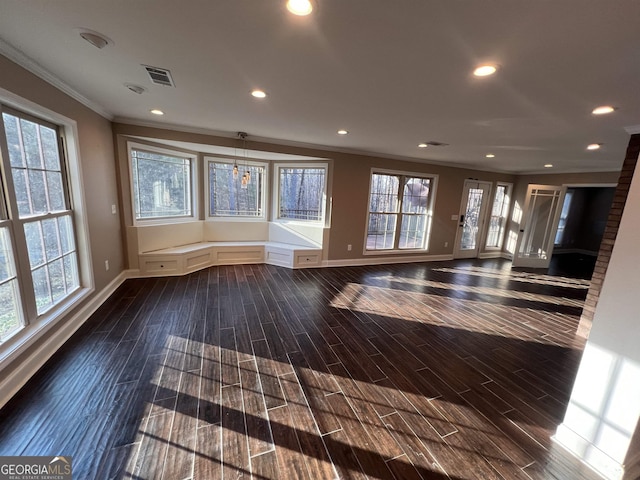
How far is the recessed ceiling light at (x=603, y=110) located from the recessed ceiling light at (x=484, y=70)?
4.48ft

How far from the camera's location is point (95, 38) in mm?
1644

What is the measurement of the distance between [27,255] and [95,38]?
68.2 inches

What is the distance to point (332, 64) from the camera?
1.81 m

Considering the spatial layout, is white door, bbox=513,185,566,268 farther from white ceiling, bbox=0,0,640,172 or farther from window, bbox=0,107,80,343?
window, bbox=0,107,80,343

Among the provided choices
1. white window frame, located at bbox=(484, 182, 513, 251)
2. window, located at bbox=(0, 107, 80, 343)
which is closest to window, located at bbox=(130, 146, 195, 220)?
window, located at bbox=(0, 107, 80, 343)

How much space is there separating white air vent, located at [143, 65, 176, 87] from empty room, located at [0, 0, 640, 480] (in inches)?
0.8

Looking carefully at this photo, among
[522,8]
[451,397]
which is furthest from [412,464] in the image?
[522,8]

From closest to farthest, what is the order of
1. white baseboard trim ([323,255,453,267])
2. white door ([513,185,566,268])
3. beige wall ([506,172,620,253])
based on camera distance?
1. white baseboard trim ([323,255,453,267])
2. beige wall ([506,172,620,253])
3. white door ([513,185,566,268])

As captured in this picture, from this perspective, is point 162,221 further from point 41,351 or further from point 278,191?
point 41,351

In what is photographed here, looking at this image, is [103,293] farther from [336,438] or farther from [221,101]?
[336,438]

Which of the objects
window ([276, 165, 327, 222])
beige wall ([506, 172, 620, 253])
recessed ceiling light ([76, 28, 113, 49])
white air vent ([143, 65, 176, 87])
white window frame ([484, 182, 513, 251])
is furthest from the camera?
white window frame ([484, 182, 513, 251])

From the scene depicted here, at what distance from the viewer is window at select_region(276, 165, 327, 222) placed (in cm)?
555

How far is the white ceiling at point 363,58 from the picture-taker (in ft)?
4.21

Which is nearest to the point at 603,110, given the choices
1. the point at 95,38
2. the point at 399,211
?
the point at 399,211
